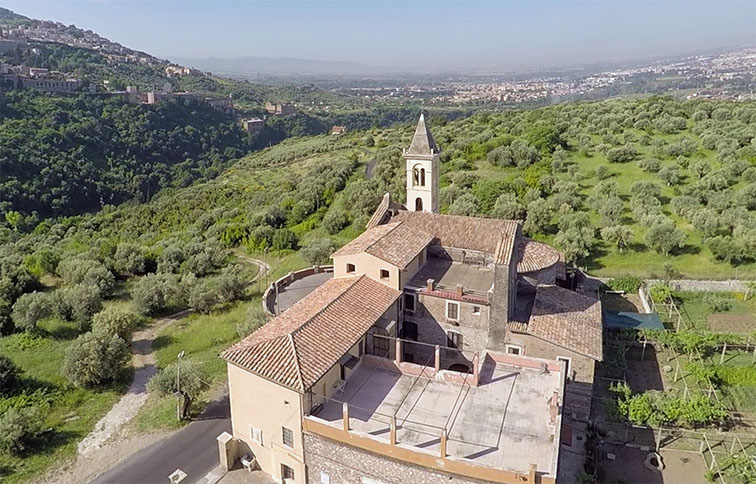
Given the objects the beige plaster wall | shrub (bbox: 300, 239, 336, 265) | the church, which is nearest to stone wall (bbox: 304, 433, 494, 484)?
the church

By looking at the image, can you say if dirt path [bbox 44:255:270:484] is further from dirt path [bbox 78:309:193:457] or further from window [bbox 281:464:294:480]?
window [bbox 281:464:294:480]

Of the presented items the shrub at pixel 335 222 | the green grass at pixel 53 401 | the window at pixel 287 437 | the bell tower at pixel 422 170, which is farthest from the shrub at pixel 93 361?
the shrub at pixel 335 222

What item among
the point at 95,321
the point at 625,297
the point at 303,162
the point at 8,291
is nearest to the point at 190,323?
the point at 95,321

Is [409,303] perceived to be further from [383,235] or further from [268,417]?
[268,417]

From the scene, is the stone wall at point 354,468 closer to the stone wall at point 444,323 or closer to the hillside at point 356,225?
the stone wall at point 444,323

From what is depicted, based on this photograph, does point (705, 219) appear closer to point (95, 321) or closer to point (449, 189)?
point (449, 189)
